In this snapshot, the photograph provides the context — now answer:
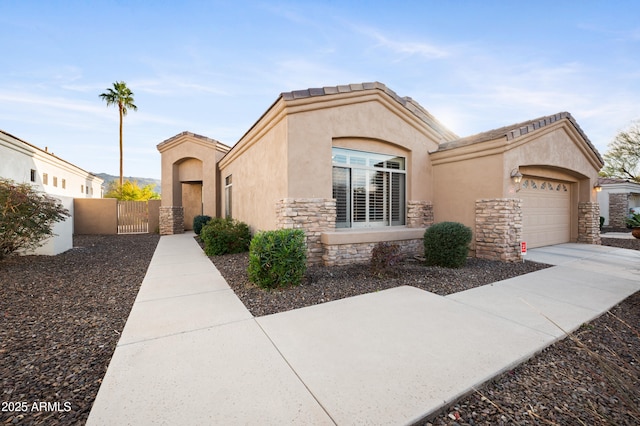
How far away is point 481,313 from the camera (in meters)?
3.90

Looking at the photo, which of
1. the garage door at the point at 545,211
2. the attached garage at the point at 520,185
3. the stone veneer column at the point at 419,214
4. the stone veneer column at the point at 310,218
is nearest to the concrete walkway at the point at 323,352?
the stone veneer column at the point at 310,218

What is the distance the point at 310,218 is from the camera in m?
6.86

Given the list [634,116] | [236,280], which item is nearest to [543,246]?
[236,280]

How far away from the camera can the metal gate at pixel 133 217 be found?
54.3 feet

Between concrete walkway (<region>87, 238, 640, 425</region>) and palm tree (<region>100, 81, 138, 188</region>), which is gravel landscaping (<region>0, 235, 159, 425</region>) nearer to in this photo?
concrete walkway (<region>87, 238, 640, 425</region>)

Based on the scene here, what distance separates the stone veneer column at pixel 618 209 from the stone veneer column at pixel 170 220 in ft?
102

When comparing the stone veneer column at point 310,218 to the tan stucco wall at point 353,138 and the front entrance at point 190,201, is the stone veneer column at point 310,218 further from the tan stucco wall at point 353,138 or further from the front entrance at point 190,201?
the front entrance at point 190,201

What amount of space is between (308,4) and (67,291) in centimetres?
941

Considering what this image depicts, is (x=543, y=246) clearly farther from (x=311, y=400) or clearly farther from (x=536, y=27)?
(x=311, y=400)

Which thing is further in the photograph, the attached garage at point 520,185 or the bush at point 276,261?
the attached garage at point 520,185

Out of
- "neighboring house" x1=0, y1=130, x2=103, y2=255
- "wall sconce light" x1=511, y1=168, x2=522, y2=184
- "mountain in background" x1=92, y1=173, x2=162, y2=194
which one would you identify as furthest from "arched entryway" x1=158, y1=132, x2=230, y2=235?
"wall sconce light" x1=511, y1=168, x2=522, y2=184

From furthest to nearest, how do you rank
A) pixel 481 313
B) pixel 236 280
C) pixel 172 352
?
pixel 236 280 < pixel 481 313 < pixel 172 352

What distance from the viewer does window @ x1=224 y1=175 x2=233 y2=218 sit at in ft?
43.6

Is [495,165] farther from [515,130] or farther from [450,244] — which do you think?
[450,244]
